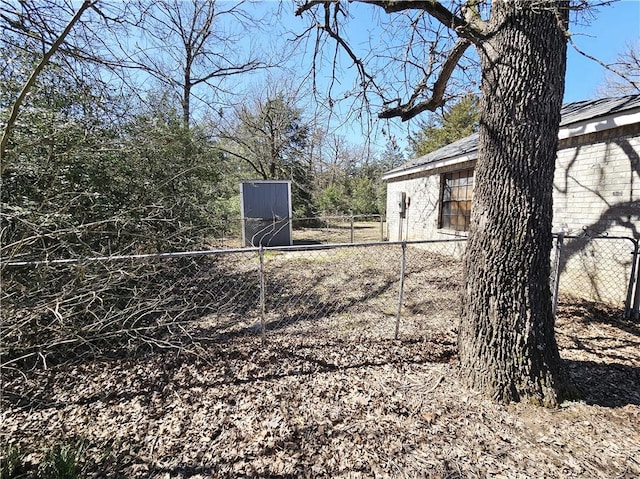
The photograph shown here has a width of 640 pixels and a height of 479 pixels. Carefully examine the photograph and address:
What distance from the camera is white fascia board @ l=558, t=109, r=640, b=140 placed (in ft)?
12.7

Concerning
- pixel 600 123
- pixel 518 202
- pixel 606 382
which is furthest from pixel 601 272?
pixel 518 202

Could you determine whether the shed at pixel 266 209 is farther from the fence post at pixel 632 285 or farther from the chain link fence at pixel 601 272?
the fence post at pixel 632 285

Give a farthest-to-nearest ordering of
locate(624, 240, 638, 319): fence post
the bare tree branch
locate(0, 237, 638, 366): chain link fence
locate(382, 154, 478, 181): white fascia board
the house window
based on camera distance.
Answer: the house window
locate(382, 154, 478, 181): white fascia board
locate(624, 240, 638, 319): fence post
the bare tree branch
locate(0, 237, 638, 366): chain link fence

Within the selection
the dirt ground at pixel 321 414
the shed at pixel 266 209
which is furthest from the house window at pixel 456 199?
the shed at pixel 266 209

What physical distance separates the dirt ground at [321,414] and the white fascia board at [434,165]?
4515 mm

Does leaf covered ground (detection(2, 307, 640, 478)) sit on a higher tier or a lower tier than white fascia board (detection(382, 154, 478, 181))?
lower

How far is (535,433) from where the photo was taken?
1897mm

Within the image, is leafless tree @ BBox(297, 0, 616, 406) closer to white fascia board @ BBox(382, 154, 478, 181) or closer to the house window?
white fascia board @ BBox(382, 154, 478, 181)

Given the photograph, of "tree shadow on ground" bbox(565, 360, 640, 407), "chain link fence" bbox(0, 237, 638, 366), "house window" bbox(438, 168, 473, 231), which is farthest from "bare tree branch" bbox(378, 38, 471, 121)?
"house window" bbox(438, 168, 473, 231)

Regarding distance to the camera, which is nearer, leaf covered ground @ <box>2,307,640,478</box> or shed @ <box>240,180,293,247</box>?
leaf covered ground @ <box>2,307,640,478</box>

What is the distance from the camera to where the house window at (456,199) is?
283 inches

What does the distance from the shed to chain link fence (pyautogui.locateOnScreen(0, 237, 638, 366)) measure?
141 inches

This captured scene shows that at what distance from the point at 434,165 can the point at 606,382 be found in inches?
260

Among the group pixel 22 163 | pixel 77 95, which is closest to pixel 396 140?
pixel 77 95
